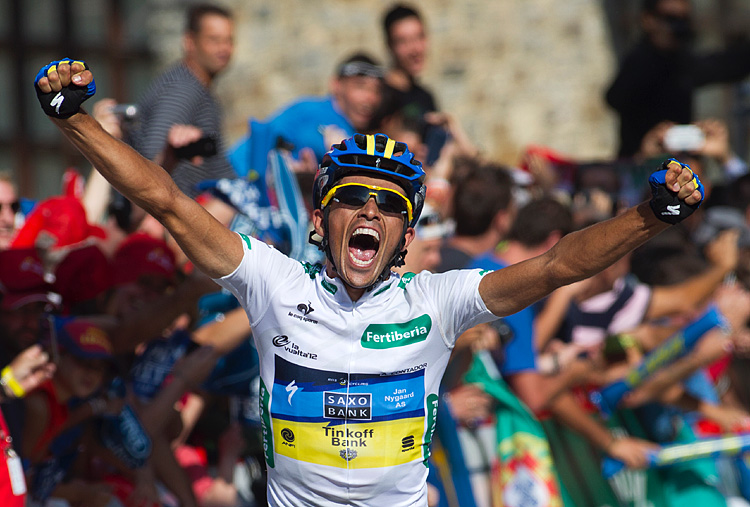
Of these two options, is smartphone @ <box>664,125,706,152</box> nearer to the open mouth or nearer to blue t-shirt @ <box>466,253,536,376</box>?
blue t-shirt @ <box>466,253,536,376</box>

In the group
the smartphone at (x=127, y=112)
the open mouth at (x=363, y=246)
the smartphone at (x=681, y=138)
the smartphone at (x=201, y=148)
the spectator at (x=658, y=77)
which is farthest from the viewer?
the spectator at (x=658, y=77)

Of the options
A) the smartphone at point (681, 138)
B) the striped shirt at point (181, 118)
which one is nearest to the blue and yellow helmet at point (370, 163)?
the striped shirt at point (181, 118)

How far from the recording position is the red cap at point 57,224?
564 centimetres

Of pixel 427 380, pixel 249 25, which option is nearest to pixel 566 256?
pixel 427 380

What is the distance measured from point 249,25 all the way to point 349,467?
7906 millimetres

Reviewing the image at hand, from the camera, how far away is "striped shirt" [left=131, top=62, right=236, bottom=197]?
603 cm

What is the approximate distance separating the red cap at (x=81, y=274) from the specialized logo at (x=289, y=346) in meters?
1.85

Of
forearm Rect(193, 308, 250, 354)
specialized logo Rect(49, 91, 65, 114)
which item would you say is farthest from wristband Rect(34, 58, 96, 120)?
forearm Rect(193, 308, 250, 354)

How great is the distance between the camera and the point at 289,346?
3758mm

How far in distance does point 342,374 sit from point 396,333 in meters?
0.25

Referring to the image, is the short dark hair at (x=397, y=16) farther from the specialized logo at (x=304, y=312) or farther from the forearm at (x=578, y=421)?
the specialized logo at (x=304, y=312)

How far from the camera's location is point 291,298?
3777 millimetres

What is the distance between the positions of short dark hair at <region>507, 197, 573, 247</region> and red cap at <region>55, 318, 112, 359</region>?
2606 mm

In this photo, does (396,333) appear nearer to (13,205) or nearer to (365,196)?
(365,196)
